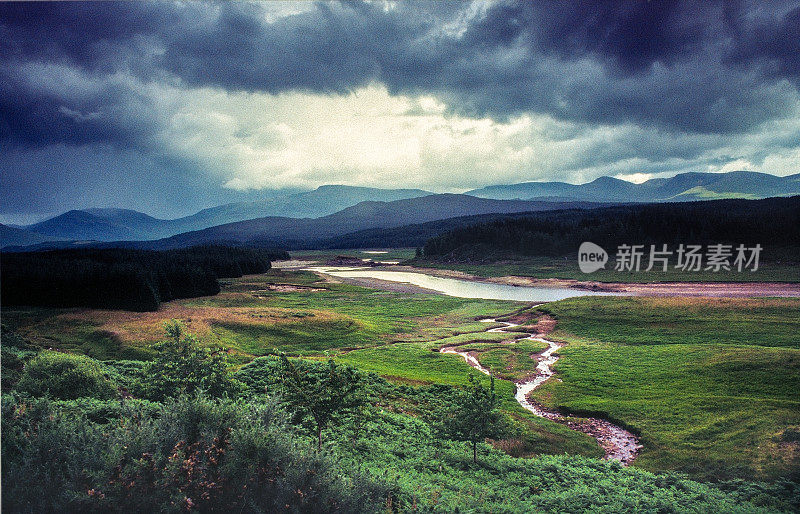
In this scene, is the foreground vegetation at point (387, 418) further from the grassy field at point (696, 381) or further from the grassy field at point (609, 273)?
the grassy field at point (609, 273)

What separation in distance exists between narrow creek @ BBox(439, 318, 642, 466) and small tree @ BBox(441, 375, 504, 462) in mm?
8527

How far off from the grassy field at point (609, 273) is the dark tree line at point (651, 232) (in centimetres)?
1097

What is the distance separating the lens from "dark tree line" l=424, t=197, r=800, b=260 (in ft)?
439

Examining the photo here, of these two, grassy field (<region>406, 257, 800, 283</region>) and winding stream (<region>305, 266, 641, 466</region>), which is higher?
grassy field (<region>406, 257, 800, 283</region>)

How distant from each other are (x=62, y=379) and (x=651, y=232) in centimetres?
18048

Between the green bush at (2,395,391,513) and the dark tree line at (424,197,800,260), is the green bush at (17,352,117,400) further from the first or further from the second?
the dark tree line at (424,197,800,260)

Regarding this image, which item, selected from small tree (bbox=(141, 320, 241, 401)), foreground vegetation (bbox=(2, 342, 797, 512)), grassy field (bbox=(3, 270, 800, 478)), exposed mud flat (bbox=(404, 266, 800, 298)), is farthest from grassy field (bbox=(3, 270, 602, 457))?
exposed mud flat (bbox=(404, 266, 800, 298))

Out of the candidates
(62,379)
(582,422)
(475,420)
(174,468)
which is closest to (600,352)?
(582,422)

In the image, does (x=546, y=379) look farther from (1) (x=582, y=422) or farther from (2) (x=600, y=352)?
(2) (x=600, y=352)

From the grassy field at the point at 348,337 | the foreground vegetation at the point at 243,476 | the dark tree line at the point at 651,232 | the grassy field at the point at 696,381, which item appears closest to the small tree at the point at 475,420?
the foreground vegetation at the point at 243,476

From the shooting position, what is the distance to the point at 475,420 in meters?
22.6

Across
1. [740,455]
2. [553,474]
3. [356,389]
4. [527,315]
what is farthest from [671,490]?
[527,315]

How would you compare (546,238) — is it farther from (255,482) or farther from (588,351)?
(255,482)

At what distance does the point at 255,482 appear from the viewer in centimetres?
1185
